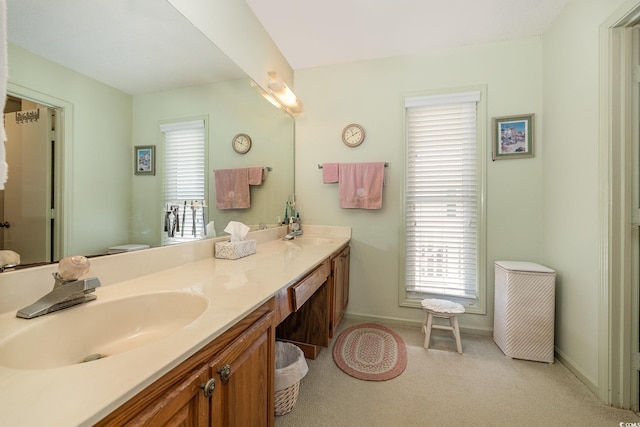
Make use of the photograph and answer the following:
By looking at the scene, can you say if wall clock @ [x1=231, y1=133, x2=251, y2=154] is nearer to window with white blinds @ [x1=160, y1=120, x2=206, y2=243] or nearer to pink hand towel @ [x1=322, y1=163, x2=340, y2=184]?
window with white blinds @ [x1=160, y1=120, x2=206, y2=243]

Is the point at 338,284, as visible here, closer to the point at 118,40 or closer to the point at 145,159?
A: the point at 145,159

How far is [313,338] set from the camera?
1.84m

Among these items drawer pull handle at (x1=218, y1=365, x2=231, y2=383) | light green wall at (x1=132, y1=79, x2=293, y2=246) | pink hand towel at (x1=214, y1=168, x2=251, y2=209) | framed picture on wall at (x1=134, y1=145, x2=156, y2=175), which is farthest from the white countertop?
pink hand towel at (x1=214, y1=168, x2=251, y2=209)

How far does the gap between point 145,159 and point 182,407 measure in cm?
105

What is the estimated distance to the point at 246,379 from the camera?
83 centimetres

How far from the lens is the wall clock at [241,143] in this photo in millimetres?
1798

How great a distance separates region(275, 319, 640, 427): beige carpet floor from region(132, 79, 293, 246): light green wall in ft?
3.98

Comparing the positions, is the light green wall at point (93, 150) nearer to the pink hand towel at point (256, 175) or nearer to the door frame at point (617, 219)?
the pink hand towel at point (256, 175)

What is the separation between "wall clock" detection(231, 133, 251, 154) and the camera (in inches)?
70.8

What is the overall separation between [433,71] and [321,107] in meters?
1.11

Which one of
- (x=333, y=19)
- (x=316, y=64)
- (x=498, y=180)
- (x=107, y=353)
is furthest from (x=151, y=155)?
(x=498, y=180)

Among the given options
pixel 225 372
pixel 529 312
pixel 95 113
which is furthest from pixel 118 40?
pixel 529 312

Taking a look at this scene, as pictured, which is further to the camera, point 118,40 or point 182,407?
point 118,40

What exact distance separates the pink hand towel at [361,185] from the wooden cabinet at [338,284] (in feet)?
1.51
